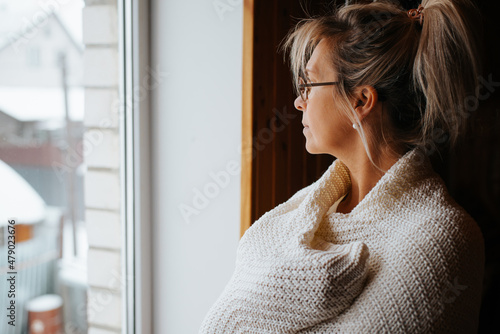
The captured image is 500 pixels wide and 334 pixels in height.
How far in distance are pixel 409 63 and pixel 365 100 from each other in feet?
0.41

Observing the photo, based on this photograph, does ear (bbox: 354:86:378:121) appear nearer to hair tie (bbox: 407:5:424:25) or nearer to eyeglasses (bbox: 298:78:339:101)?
eyeglasses (bbox: 298:78:339:101)

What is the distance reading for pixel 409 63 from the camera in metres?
1.01

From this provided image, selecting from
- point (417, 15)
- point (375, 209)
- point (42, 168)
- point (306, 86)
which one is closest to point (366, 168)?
point (375, 209)

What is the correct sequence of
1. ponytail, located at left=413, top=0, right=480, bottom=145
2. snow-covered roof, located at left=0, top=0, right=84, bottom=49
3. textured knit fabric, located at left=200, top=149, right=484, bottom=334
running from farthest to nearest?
snow-covered roof, located at left=0, top=0, right=84, bottom=49, ponytail, located at left=413, top=0, right=480, bottom=145, textured knit fabric, located at left=200, top=149, right=484, bottom=334

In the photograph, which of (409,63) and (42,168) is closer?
(409,63)

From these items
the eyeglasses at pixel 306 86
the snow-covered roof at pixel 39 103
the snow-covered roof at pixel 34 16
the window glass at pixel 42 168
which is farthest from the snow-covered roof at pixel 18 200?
the eyeglasses at pixel 306 86

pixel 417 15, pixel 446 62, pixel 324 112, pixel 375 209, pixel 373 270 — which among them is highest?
pixel 417 15

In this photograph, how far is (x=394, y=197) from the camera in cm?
99

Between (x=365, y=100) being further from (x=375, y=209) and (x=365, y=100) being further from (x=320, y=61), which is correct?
(x=375, y=209)

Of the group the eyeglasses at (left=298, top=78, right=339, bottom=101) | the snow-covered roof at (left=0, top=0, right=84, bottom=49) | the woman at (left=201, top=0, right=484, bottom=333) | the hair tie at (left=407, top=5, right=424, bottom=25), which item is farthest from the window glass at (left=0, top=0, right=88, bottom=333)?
the hair tie at (left=407, top=5, right=424, bottom=25)

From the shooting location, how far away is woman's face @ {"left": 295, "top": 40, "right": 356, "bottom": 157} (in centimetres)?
106

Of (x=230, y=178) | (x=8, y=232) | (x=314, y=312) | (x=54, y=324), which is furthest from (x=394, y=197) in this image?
(x=54, y=324)

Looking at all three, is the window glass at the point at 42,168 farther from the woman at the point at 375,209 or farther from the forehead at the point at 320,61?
the forehead at the point at 320,61

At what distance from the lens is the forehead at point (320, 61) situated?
1.07m
